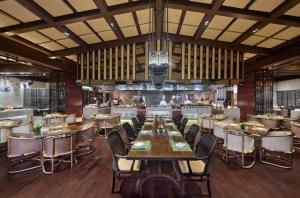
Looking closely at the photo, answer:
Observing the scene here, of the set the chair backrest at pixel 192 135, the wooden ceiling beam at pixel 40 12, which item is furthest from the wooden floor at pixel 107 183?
the wooden ceiling beam at pixel 40 12

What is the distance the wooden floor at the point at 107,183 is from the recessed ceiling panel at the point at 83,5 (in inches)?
148

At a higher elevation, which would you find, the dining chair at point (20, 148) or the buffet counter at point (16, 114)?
the buffet counter at point (16, 114)

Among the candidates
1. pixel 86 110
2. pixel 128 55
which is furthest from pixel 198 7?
pixel 86 110

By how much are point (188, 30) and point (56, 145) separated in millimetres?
6185

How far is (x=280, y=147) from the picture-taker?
13.9ft

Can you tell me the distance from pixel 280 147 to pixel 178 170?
271cm

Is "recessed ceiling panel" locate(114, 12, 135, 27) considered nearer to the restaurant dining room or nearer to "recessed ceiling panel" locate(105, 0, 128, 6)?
the restaurant dining room

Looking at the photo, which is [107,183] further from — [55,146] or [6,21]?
[6,21]

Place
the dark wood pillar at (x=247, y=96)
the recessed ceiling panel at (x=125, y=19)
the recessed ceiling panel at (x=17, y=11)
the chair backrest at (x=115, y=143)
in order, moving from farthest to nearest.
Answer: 1. the dark wood pillar at (x=247, y=96)
2. the recessed ceiling panel at (x=125, y=19)
3. the recessed ceiling panel at (x=17, y=11)
4. the chair backrest at (x=115, y=143)

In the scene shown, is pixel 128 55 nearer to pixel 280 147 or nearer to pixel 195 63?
pixel 195 63

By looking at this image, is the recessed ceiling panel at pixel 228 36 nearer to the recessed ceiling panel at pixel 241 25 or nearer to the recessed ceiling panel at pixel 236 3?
the recessed ceiling panel at pixel 241 25

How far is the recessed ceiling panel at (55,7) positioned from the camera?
4.57m

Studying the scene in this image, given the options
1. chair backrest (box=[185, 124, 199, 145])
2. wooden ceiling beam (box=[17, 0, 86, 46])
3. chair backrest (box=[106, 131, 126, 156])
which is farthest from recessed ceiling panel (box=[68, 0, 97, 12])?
chair backrest (box=[185, 124, 199, 145])

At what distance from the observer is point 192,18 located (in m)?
6.54
